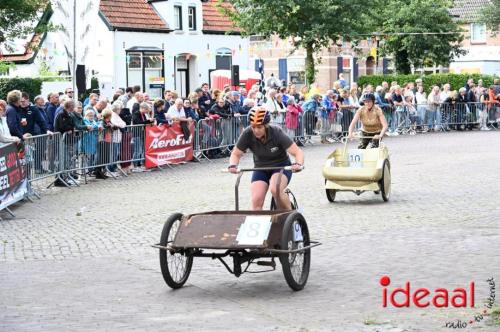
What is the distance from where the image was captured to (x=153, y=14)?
53156mm

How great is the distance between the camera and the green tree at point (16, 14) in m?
38.4

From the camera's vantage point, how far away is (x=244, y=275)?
1051 centimetres

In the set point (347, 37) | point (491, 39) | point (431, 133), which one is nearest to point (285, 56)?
point (491, 39)

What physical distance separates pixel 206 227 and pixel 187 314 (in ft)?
3.84

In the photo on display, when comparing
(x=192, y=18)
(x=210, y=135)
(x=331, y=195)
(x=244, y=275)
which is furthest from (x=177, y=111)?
(x=192, y=18)

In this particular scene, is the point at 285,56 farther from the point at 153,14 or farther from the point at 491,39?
the point at 153,14

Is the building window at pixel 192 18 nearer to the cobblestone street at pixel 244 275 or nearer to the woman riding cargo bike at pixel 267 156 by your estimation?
the cobblestone street at pixel 244 275

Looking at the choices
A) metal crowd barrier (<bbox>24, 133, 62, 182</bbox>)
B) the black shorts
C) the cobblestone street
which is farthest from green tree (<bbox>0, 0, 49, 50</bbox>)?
the black shorts

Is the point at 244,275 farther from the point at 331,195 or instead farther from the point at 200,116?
the point at 200,116

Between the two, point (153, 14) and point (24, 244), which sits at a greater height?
point (153, 14)

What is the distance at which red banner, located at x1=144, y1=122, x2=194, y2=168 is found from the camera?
950 inches

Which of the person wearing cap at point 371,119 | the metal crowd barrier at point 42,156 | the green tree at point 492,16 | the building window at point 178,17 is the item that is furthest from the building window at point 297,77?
the person wearing cap at point 371,119

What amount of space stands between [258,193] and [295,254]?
57.4 inches

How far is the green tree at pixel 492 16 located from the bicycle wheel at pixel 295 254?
2407 inches
